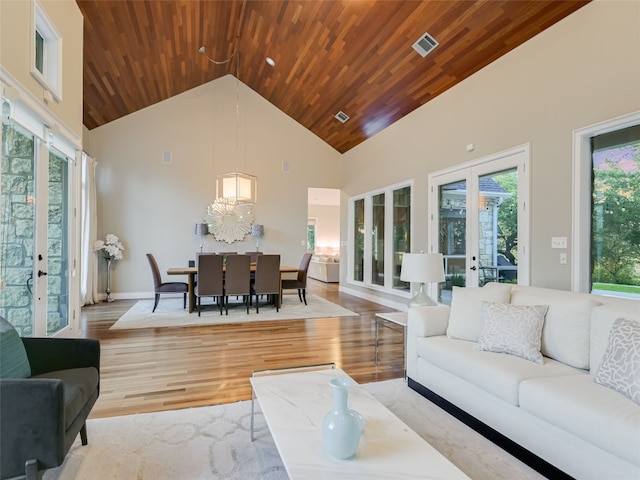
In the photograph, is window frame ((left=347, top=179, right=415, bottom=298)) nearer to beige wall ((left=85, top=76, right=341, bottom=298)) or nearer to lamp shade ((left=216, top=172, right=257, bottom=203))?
beige wall ((left=85, top=76, right=341, bottom=298))

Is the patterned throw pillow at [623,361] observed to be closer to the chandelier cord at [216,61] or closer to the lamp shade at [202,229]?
the chandelier cord at [216,61]

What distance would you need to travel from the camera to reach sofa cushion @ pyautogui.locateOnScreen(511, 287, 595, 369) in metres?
2.20

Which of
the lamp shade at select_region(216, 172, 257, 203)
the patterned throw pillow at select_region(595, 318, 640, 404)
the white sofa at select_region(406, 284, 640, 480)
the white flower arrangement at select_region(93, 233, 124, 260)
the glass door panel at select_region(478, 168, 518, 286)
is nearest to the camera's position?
the white sofa at select_region(406, 284, 640, 480)

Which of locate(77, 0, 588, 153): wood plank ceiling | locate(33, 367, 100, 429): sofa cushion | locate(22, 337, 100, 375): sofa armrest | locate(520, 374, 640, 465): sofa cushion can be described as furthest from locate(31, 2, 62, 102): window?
locate(520, 374, 640, 465): sofa cushion

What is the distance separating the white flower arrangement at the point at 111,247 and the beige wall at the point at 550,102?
635 cm

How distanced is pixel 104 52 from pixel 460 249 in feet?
19.5

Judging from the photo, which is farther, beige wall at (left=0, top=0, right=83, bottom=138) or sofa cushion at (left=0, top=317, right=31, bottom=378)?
beige wall at (left=0, top=0, right=83, bottom=138)

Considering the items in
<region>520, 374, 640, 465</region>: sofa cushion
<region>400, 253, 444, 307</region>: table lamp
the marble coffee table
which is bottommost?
the marble coffee table

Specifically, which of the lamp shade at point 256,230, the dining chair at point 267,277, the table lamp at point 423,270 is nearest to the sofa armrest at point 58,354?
the table lamp at point 423,270

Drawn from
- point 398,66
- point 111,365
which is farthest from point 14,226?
point 398,66

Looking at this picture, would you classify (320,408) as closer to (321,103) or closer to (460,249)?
(460,249)

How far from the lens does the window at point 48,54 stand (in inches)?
131

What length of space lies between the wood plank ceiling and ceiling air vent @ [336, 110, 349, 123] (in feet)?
0.40

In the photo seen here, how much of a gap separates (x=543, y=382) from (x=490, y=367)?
0.97ft
